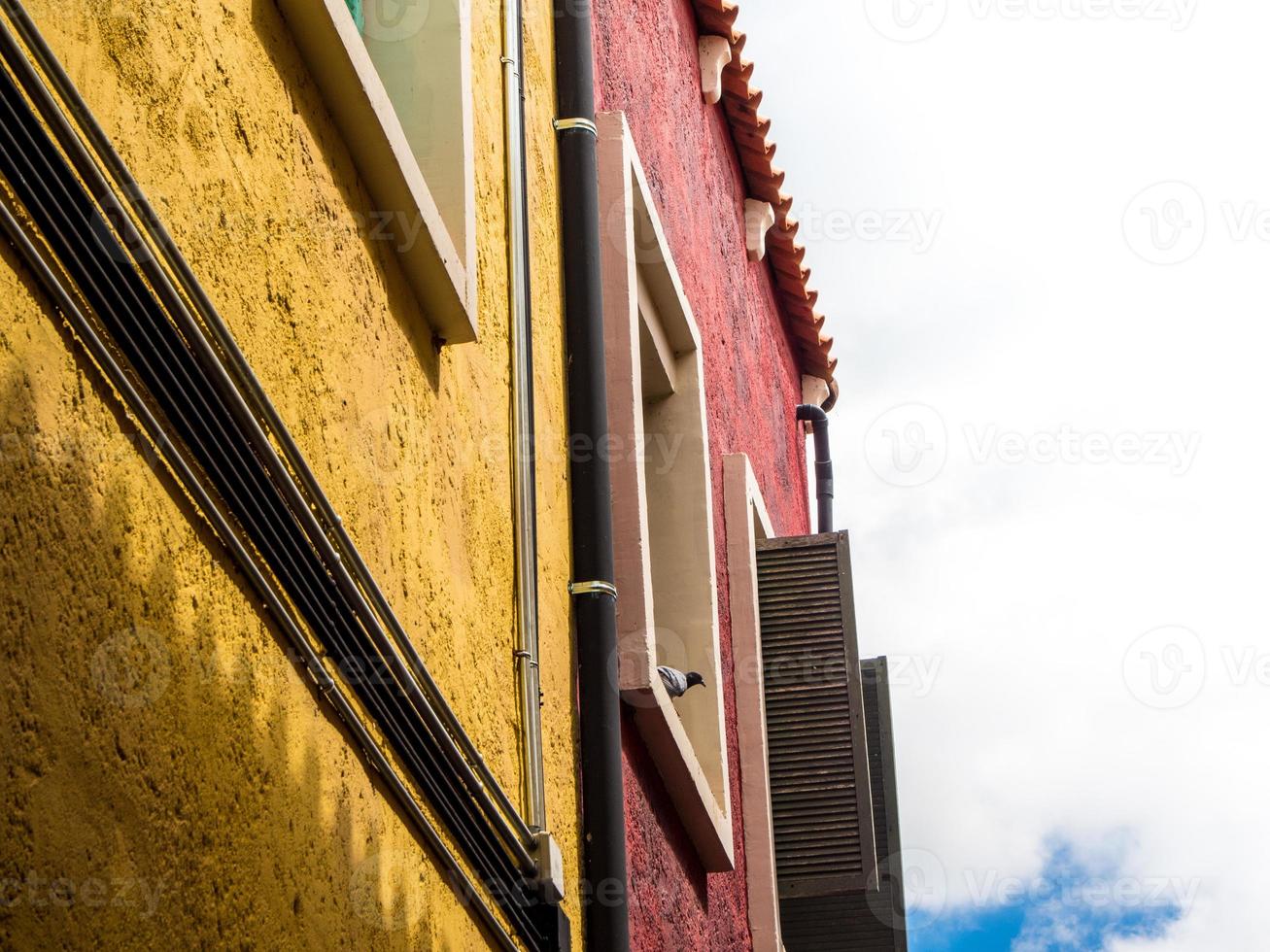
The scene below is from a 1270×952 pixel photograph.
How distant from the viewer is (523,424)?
575 cm

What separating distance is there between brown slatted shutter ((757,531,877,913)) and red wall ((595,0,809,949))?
26.8 inches

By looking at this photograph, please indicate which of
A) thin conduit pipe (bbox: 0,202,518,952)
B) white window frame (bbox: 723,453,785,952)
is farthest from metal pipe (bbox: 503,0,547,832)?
white window frame (bbox: 723,453,785,952)

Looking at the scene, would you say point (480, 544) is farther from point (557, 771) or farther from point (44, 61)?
point (44, 61)

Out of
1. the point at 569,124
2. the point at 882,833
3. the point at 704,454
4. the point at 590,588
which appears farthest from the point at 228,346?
the point at 882,833

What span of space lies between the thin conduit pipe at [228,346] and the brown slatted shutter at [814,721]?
5044 mm

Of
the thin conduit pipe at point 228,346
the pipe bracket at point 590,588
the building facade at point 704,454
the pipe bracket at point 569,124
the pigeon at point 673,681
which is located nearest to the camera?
the thin conduit pipe at point 228,346

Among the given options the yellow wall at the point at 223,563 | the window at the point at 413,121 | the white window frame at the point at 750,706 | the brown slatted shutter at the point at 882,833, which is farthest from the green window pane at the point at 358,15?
the brown slatted shutter at the point at 882,833

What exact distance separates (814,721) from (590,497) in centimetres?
378

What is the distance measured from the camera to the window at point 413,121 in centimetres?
434

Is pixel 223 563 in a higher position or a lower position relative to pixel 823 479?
lower

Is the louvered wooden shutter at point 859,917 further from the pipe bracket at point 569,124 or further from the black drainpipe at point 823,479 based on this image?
the pipe bracket at point 569,124

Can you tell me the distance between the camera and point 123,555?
9.98 feet

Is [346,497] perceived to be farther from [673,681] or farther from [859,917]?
[859,917]

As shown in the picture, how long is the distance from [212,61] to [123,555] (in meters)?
1.16
